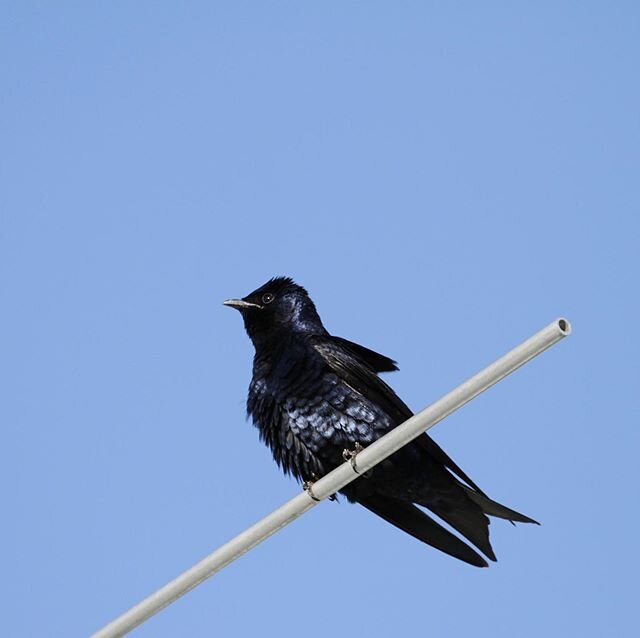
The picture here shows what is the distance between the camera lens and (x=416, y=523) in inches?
302

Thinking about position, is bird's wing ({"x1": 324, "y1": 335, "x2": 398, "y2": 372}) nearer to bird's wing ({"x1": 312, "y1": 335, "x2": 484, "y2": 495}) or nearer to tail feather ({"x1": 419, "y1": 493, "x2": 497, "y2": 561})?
bird's wing ({"x1": 312, "y1": 335, "x2": 484, "y2": 495})

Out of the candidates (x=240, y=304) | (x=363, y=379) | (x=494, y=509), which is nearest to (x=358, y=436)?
(x=363, y=379)

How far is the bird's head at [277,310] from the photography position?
8.27 meters

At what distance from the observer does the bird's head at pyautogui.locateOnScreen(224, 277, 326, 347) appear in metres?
8.27

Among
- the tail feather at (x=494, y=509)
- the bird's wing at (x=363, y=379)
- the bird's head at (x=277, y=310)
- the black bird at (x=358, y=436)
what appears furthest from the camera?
the bird's head at (x=277, y=310)

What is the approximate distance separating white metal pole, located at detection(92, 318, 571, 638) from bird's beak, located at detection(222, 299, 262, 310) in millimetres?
3465

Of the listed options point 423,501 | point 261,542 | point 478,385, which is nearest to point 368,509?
point 423,501

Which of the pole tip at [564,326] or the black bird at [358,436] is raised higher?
the black bird at [358,436]

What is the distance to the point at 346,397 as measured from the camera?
24.6 feet

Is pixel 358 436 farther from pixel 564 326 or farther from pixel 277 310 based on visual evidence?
pixel 564 326

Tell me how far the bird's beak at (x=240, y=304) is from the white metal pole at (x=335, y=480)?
3.46 m

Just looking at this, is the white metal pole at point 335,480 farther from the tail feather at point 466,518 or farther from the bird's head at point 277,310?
the bird's head at point 277,310

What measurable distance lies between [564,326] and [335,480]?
5.34 ft

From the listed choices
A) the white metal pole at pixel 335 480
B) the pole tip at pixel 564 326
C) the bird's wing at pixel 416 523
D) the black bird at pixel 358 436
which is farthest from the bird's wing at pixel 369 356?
the pole tip at pixel 564 326
